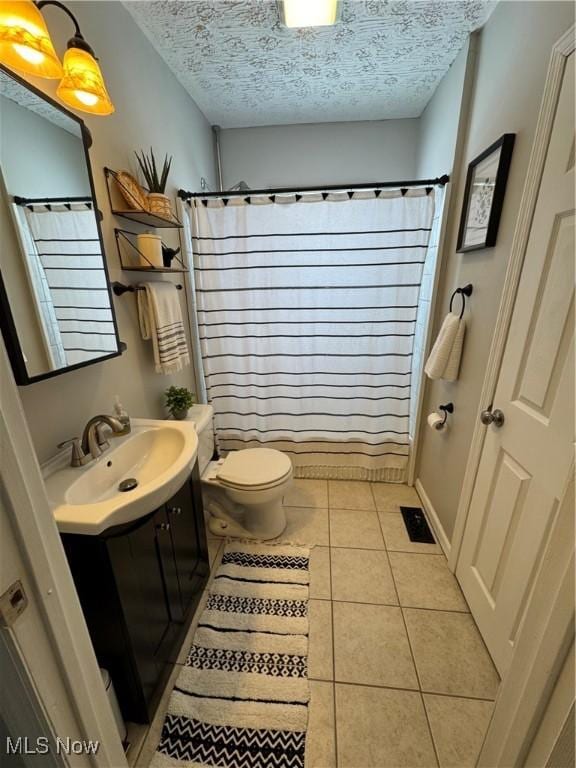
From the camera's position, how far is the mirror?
0.86 m

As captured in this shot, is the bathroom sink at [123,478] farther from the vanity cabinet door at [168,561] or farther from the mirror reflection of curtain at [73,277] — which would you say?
the mirror reflection of curtain at [73,277]

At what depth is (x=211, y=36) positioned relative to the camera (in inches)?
57.4

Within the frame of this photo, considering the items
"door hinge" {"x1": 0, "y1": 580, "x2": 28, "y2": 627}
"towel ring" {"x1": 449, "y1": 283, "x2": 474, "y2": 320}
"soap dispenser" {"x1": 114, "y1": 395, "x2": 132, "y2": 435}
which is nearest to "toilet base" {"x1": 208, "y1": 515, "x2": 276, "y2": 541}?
"soap dispenser" {"x1": 114, "y1": 395, "x2": 132, "y2": 435}

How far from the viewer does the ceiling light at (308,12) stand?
1217mm

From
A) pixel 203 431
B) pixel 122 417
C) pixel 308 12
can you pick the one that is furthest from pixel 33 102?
pixel 203 431

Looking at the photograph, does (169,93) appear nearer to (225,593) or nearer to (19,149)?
(19,149)

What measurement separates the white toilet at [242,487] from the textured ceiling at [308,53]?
183 centimetres

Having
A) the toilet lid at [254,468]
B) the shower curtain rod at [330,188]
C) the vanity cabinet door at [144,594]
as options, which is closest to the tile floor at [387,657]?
the vanity cabinet door at [144,594]

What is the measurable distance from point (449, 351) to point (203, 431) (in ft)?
4.48

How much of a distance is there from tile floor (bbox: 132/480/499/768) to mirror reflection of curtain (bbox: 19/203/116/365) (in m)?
1.36

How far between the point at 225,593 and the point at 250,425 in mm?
1076

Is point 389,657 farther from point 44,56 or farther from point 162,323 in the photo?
point 44,56

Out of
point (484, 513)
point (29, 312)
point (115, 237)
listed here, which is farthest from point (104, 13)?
point (484, 513)

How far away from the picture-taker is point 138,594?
986 millimetres
